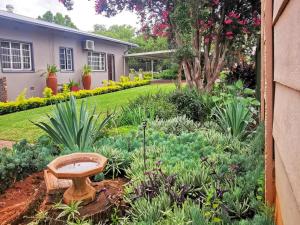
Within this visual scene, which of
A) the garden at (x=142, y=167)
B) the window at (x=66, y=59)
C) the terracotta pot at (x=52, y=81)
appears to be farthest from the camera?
the window at (x=66, y=59)

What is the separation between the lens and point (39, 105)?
1230 centimetres

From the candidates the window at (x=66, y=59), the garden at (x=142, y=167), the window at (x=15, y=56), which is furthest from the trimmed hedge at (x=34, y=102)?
the garden at (x=142, y=167)

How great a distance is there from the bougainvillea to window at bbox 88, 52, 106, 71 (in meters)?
10.4

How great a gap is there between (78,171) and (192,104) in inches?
199

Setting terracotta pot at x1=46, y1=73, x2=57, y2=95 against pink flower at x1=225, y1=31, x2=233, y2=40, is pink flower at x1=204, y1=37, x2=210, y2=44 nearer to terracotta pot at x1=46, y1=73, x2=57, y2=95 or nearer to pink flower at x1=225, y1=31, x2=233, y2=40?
pink flower at x1=225, y1=31, x2=233, y2=40

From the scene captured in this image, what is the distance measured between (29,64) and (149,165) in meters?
12.6

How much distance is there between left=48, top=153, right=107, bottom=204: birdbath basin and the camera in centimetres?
265

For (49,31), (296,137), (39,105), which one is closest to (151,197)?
(296,137)

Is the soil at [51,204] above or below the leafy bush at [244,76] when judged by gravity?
below

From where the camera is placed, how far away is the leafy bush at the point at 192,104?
291 inches

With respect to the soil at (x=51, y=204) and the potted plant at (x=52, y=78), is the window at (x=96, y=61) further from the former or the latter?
the soil at (x=51, y=204)

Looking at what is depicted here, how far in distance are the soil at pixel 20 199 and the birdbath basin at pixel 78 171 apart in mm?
385

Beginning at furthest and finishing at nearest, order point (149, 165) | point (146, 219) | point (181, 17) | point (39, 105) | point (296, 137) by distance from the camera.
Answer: point (39, 105), point (181, 17), point (149, 165), point (146, 219), point (296, 137)

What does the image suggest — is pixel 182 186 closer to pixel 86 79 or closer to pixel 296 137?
pixel 296 137
